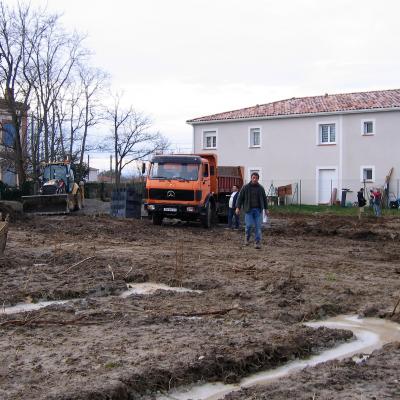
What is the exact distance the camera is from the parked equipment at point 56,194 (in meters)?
25.5

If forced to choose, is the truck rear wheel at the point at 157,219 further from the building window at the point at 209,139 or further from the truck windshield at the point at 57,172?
the building window at the point at 209,139

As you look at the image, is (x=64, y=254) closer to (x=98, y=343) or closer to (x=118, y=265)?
(x=118, y=265)

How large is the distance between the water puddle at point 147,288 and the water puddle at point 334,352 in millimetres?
2590

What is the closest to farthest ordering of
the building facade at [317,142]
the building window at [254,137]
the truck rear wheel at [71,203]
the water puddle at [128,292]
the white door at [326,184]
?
the water puddle at [128,292] → the truck rear wheel at [71,203] → the building facade at [317,142] → the white door at [326,184] → the building window at [254,137]

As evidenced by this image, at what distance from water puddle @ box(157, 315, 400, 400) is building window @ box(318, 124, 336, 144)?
32.7 m

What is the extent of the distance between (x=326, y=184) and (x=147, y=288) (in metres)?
31.2

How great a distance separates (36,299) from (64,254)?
13.6ft

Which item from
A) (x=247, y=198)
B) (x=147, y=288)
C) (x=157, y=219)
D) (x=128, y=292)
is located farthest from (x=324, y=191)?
(x=128, y=292)

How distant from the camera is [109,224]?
21.0m

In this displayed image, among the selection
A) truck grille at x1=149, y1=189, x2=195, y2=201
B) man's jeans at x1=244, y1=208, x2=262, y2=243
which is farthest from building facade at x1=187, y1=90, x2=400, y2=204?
man's jeans at x1=244, y1=208, x2=262, y2=243

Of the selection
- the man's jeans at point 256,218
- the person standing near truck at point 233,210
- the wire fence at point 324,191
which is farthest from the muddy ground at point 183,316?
the wire fence at point 324,191

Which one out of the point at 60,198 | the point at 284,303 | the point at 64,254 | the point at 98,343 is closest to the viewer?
the point at 98,343

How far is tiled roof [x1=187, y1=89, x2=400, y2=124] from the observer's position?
3847 cm

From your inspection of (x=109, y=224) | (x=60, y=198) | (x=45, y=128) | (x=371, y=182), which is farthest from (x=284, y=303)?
(x=45, y=128)
